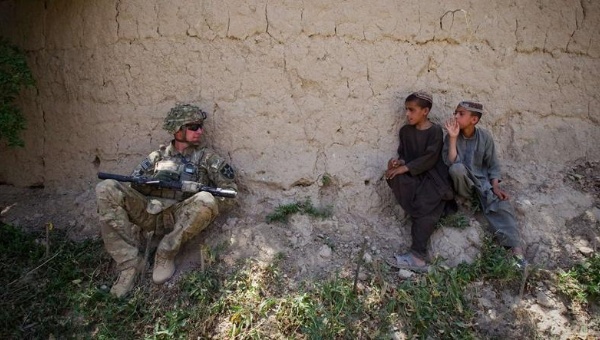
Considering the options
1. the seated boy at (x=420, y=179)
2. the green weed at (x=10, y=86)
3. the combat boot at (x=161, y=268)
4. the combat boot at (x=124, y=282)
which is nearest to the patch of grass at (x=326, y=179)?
the seated boy at (x=420, y=179)

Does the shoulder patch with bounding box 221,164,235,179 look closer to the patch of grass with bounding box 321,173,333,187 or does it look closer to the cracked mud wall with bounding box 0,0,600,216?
the cracked mud wall with bounding box 0,0,600,216

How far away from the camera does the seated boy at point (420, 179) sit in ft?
12.1

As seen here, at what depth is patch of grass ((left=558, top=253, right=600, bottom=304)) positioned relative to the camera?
11.0ft

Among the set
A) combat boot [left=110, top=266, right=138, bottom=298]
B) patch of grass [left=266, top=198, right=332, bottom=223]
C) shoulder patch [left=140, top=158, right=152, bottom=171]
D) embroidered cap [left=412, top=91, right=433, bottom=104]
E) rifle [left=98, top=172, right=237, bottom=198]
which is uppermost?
embroidered cap [left=412, top=91, right=433, bottom=104]

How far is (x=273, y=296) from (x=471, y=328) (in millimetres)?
1332

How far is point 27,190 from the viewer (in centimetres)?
486

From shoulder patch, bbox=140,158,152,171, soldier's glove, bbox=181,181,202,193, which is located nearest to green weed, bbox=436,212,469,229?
soldier's glove, bbox=181,181,202,193

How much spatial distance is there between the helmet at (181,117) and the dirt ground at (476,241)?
817 mm

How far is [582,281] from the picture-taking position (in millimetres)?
3465

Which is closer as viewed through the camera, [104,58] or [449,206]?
[449,206]

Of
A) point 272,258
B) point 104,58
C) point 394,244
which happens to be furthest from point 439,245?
point 104,58

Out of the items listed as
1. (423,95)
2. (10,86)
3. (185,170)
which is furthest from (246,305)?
(10,86)

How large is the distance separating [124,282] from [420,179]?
235 cm

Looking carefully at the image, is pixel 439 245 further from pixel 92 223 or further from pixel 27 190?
pixel 27 190
